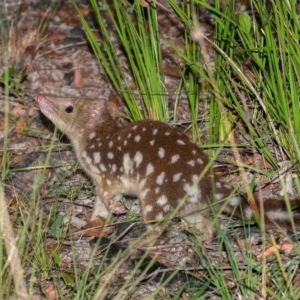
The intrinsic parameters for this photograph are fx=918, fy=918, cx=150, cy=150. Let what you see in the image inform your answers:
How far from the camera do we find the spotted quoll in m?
5.02

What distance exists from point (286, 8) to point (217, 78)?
74cm

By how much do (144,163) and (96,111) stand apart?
2.55 feet

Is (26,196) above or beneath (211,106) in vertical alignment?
beneath

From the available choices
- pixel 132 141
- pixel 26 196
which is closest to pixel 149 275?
pixel 132 141

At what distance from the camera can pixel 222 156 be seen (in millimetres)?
5969

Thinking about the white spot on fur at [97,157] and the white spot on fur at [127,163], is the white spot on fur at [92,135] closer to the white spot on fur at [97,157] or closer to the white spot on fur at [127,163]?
the white spot on fur at [97,157]

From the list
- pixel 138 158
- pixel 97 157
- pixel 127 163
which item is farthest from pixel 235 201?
pixel 97 157

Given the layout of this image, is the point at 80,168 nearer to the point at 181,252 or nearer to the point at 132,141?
the point at 132,141

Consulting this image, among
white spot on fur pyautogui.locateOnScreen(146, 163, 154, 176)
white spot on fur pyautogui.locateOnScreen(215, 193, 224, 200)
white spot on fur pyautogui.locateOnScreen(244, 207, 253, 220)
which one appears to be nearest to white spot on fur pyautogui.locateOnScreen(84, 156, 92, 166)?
white spot on fur pyautogui.locateOnScreen(146, 163, 154, 176)

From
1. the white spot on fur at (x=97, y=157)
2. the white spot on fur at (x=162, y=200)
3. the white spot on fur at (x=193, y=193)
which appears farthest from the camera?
the white spot on fur at (x=97, y=157)

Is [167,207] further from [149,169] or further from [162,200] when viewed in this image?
[149,169]

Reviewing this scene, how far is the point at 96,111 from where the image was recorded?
593 cm

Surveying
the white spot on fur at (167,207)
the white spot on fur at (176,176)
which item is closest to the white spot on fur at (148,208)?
the white spot on fur at (167,207)

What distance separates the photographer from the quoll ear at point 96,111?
19.5 feet
